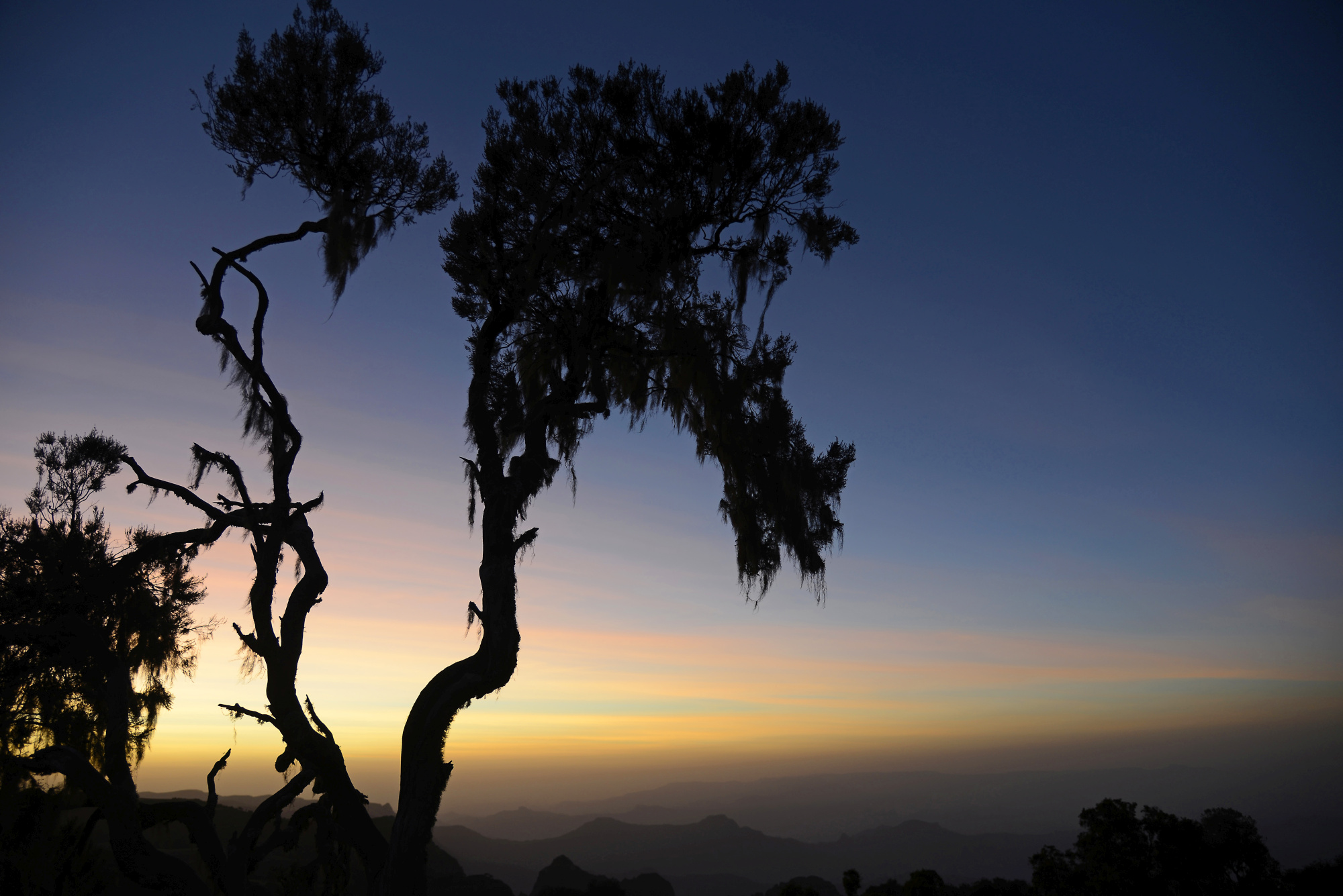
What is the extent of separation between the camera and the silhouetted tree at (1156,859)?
1950 centimetres

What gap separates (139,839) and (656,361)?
8.45 m

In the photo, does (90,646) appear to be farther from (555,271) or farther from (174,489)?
(555,271)

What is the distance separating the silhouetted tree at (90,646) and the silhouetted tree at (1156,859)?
73.3 feet

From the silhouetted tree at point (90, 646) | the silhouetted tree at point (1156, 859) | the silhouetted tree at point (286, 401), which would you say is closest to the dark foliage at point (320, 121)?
the silhouetted tree at point (286, 401)

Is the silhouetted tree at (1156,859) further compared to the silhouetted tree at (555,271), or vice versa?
the silhouetted tree at (1156,859)

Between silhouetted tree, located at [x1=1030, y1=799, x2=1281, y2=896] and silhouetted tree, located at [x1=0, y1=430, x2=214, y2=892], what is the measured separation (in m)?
22.3

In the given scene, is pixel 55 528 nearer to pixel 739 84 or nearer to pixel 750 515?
pixel 750 515

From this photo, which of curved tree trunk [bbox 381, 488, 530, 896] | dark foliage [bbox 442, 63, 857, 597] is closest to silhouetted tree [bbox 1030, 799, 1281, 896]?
dark foliage [bbox 442, 63, 857, 597]

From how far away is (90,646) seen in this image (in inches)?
353

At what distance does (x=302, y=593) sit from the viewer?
27.7 feet

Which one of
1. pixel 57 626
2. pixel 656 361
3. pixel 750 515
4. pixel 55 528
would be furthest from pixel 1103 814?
pixel 55 528

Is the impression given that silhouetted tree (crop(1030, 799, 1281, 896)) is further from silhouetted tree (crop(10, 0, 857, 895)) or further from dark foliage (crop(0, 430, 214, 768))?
dark foliage (crop(0, 430, 214, 768))

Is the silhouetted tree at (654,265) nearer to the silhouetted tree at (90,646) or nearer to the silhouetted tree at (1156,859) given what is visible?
the silhouetted tree at (90,646)

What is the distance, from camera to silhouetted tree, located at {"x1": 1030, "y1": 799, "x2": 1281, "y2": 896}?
64.0ft
